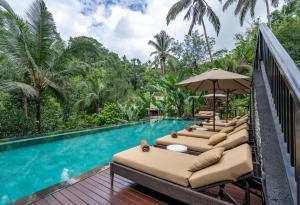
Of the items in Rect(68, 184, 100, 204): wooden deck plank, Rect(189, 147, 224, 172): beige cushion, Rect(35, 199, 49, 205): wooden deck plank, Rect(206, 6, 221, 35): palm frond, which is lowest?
Rect(35, 199, 49, 205): wooden deck plank

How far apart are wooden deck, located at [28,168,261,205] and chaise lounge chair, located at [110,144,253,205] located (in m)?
0.26

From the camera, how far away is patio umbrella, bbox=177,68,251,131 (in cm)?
499

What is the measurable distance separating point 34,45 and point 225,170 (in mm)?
9301

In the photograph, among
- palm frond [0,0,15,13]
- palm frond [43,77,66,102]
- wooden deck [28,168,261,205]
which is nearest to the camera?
wooden deck [28,168,261,205]

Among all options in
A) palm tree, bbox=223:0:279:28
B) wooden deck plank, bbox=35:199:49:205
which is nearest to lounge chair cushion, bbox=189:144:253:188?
wooden deck plank, bbox=35:199:49:205

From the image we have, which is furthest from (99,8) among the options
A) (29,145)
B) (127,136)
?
(29,145)

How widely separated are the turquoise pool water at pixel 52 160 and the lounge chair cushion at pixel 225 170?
3513 mm

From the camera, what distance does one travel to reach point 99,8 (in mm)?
15438

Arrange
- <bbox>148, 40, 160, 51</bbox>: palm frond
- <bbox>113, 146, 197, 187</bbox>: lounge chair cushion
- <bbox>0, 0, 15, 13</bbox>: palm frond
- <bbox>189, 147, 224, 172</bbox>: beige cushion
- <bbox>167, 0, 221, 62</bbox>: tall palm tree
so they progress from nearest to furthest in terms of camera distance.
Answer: <bbox>189, 147, 224, 172</bbox>: beige cushion → <bbox>113, 146, 197, 187</bbox>: lounge chair cushion → <bbox>0, 0, 15, 13</bbox>: palm frond → <bbox>167, 0, 221, 62</bbox>: tall palm tree → <bbox>148, 40, 160, 51</bbox>: palm frond

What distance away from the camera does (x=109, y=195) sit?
312 centimetres

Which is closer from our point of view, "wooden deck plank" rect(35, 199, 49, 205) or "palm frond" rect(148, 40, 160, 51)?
"wooden deck plank" rect(35, 199, 49, 205)

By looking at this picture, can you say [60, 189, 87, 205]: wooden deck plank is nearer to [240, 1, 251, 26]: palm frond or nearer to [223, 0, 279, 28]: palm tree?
[223, 0, 279, 28]: palm tree

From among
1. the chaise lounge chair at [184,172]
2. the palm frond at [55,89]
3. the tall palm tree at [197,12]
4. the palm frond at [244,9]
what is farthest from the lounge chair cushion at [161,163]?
the palm frond at [244,9]

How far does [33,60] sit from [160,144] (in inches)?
270
